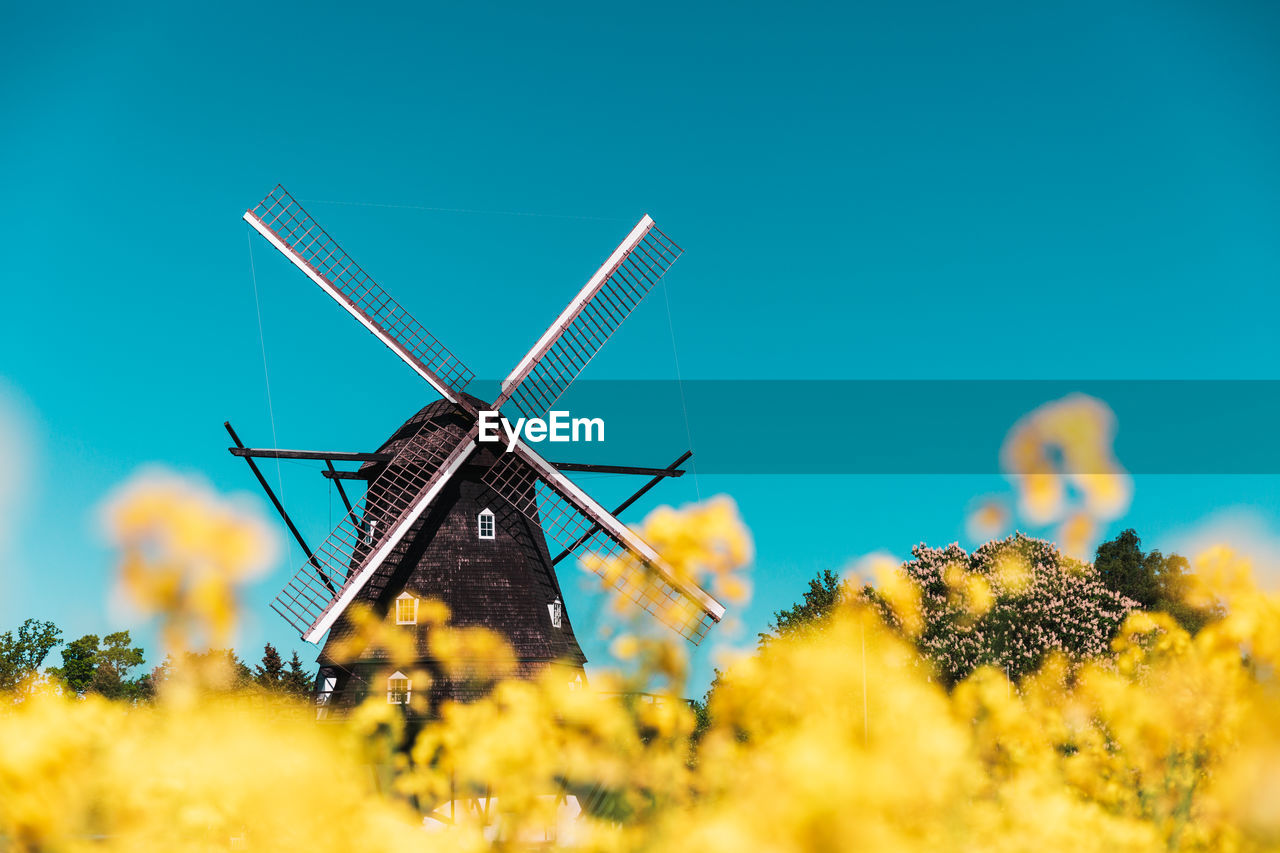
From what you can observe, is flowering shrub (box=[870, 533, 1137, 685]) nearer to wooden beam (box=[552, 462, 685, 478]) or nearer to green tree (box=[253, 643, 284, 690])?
wooden beam (box=[552, 462, 685, 478])

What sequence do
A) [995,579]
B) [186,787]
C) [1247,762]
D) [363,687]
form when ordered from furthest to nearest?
[995,579] < [363,687] < [186,787] < [1247,762]

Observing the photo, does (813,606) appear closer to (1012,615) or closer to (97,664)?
(1012,615)

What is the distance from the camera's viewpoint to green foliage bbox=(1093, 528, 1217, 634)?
45.3m

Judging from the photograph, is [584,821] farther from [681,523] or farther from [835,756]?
[835,756]

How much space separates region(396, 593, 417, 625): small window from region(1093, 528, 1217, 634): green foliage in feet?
122

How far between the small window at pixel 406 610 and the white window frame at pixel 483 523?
69.4 inches

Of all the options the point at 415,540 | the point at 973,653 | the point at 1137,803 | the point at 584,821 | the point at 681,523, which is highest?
the point at 973,653

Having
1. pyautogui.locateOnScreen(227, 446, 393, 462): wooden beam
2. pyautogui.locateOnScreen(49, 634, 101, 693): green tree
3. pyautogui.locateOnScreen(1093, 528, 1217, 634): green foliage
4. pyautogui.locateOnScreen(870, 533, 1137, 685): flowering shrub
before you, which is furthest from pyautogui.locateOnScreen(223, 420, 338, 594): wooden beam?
pyautogui.locateOnScreen(49, 634, 101, 693): green tree

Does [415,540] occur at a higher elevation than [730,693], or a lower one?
higher

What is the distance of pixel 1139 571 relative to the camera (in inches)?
1859

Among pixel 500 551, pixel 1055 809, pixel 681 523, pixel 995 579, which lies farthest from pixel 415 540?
pixel 995 579

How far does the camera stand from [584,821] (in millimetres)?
5031

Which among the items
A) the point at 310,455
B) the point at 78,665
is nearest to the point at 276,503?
the point at 310,455

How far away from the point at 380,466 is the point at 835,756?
678 inches
